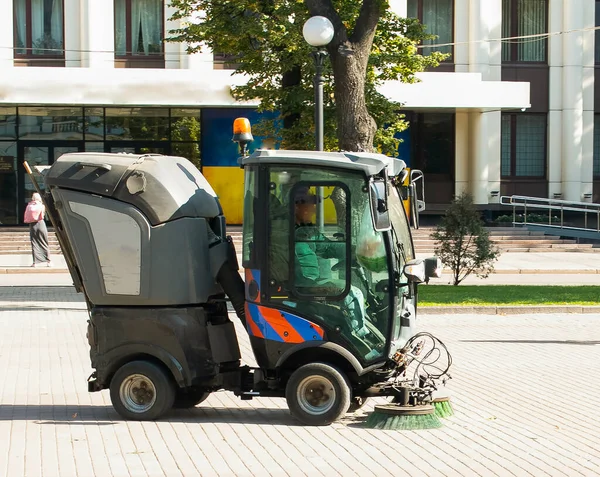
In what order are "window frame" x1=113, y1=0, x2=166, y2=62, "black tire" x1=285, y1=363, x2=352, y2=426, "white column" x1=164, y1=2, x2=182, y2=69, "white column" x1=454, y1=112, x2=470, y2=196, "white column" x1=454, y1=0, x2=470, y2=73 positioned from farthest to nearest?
"white column" x1=454, y1=112, x2=470, y2=196 → "white column" x1=454, y1=0, x2=470, y2=73 → "window frame" x1=113, y1=0, x2=166, y2=62 → "white column" x1=164, y1=2, x2=182, y2=69 → "black tire" x1=285, y1=363, x2=352, y2=426

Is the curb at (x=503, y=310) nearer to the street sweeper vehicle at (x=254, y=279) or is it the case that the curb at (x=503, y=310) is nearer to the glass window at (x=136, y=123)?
the street sweeper vehicle at (x=254, y=279)

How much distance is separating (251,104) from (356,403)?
89.4 feet

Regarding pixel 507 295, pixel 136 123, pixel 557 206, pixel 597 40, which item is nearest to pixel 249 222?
pixel 507 295

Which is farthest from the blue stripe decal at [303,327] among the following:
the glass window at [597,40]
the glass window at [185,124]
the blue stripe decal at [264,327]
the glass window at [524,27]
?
the glass window at [597,40]

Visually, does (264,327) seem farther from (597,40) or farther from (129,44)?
(597,40)

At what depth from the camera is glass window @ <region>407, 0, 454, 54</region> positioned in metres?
38.2

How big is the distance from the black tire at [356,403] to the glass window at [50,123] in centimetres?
2818

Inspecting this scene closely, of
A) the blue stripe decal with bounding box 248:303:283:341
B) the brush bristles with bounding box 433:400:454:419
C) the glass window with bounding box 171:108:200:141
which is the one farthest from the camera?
the glass window with bounding box 171:108:200:141

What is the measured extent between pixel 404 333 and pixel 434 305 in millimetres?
8954

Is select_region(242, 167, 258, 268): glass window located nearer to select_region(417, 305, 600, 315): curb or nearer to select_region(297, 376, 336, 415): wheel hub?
select_region(297, 376, 336, 415): wheel hub

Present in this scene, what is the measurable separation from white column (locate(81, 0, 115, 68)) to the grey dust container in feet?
90.0

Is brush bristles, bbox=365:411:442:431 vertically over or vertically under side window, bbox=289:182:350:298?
under

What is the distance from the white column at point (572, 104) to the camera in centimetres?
3834

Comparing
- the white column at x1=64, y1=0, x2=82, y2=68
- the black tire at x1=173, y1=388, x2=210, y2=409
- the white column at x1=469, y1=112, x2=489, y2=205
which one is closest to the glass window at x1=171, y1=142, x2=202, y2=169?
the white column at x1=64, y1=0, x2=82, y2=68
